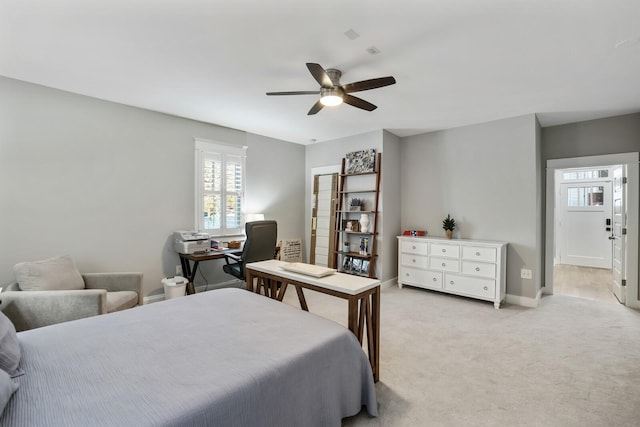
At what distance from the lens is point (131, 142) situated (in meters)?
3.66

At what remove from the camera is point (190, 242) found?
3852 millimetres

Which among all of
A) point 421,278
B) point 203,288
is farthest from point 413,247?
point 203,288

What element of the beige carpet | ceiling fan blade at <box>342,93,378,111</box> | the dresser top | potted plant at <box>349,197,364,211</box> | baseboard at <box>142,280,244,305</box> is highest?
ceiling fan blade at <box>342,93,378,111</box>

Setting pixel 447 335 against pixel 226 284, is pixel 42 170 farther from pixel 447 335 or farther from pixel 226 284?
pixel 447 335

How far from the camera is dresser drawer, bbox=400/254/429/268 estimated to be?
446 cm

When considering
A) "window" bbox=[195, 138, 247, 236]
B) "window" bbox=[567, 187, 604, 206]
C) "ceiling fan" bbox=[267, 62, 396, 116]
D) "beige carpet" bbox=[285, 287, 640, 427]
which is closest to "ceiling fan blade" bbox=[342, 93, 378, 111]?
"ceiling fan" bbox=[267, 62, 396, 116]

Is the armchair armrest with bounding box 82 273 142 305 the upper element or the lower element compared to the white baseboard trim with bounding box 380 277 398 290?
upper

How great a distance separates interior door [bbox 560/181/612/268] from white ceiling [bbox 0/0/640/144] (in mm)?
3243

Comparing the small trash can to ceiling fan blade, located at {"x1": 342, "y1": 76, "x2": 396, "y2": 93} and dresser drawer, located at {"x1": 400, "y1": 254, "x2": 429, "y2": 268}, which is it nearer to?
ceiling fan blade, located at {"x1": 342, "y1": 76, "x2": 396, "y2": 93}

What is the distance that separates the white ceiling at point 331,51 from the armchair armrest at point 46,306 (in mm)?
2038

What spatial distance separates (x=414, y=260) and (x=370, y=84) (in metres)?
3.03

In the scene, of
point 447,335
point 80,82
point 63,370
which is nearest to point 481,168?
point 447,335

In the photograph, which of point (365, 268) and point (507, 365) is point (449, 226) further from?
point (507, 365)

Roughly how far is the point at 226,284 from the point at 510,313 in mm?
4050
